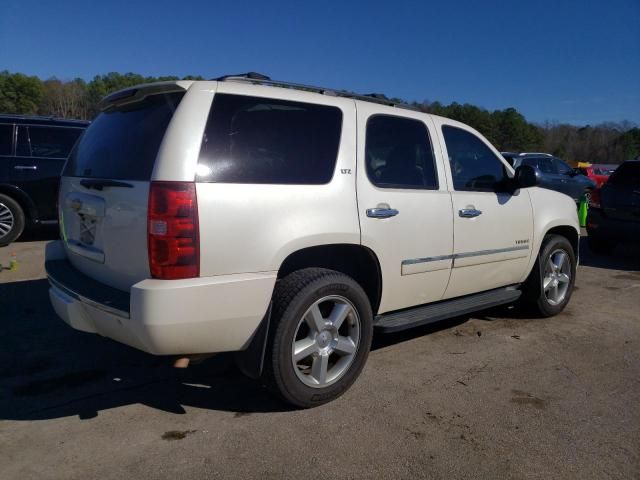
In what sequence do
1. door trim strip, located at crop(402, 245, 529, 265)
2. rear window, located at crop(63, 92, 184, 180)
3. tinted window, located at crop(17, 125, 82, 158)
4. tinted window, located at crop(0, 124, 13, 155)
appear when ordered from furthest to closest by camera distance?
tinted window, located at crop(17, 125, 82, 158) → tinted window, located at crop(0, 124, 13, 155) → door trim strip, located at crop(402, 245, 529, 265) → rear window, located at crop(63, 92, 184, 180)

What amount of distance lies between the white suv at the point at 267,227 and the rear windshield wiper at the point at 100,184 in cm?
1

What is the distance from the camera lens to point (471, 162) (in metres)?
4.47

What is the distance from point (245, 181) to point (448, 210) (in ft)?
5.84

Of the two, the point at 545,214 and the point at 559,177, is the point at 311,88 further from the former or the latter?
the point at 559,177

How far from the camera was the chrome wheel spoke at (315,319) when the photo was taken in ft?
10.5

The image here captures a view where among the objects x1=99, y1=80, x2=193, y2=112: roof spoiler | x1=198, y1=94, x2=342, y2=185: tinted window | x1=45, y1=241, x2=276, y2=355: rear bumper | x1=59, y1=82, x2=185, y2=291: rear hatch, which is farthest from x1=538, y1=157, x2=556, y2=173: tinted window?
x1=45, y1=241, x2=276, y2=355: rear bumper

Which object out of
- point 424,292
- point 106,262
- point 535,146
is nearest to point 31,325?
point 106,262

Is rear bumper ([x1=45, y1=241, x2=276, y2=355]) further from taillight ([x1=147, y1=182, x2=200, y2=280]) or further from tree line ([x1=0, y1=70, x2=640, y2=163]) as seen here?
tree line ([x1=0, y1=70, x2=640, y2=163])

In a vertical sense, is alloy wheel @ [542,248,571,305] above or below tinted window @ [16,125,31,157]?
below

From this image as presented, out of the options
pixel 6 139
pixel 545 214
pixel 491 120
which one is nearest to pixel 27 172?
pixel 6 139

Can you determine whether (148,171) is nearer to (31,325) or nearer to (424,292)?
(424,292)

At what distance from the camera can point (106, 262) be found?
3.06 meters

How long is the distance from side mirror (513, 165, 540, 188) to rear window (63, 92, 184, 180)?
3.02 meters

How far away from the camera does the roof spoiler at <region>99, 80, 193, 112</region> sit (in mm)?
3037
